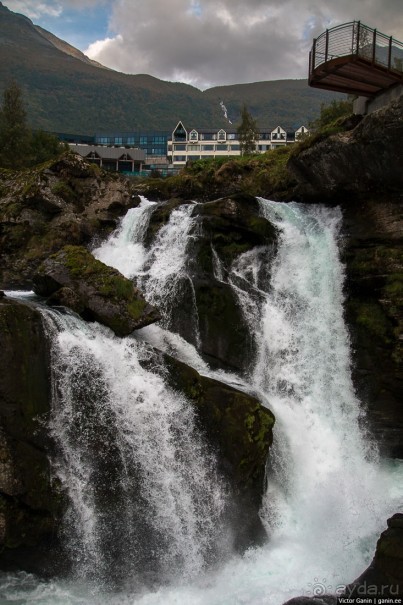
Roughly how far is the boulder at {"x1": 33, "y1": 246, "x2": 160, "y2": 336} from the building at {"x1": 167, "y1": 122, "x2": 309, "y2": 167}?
280 feet

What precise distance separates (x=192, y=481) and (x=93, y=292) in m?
5.85

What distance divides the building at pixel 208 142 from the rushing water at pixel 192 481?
86.4m

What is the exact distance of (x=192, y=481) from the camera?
11539 millimetres

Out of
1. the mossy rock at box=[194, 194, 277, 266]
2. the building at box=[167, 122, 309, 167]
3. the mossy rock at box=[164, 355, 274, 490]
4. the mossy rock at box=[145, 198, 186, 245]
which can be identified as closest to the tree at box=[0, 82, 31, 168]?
the mossy rock at box=[145, 198, 186, 245]

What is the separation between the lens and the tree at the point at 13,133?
134ft

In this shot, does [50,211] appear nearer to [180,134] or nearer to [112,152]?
[112,152]

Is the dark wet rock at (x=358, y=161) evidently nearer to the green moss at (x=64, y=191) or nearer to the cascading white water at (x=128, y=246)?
the cascading white water at (x=128, y=246)

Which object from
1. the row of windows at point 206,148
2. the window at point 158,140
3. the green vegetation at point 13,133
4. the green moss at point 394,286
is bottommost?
the green moss at point 394,286

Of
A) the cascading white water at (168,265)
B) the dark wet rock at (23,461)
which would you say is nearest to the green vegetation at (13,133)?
the cascading white water at (168,265)

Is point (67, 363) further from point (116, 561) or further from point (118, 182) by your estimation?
point (118, 182)

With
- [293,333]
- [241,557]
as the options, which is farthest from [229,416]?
[293,333]

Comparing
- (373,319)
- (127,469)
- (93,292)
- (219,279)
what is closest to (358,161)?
(373,319)

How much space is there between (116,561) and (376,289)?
11.8 meters

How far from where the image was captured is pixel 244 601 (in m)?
9.82
